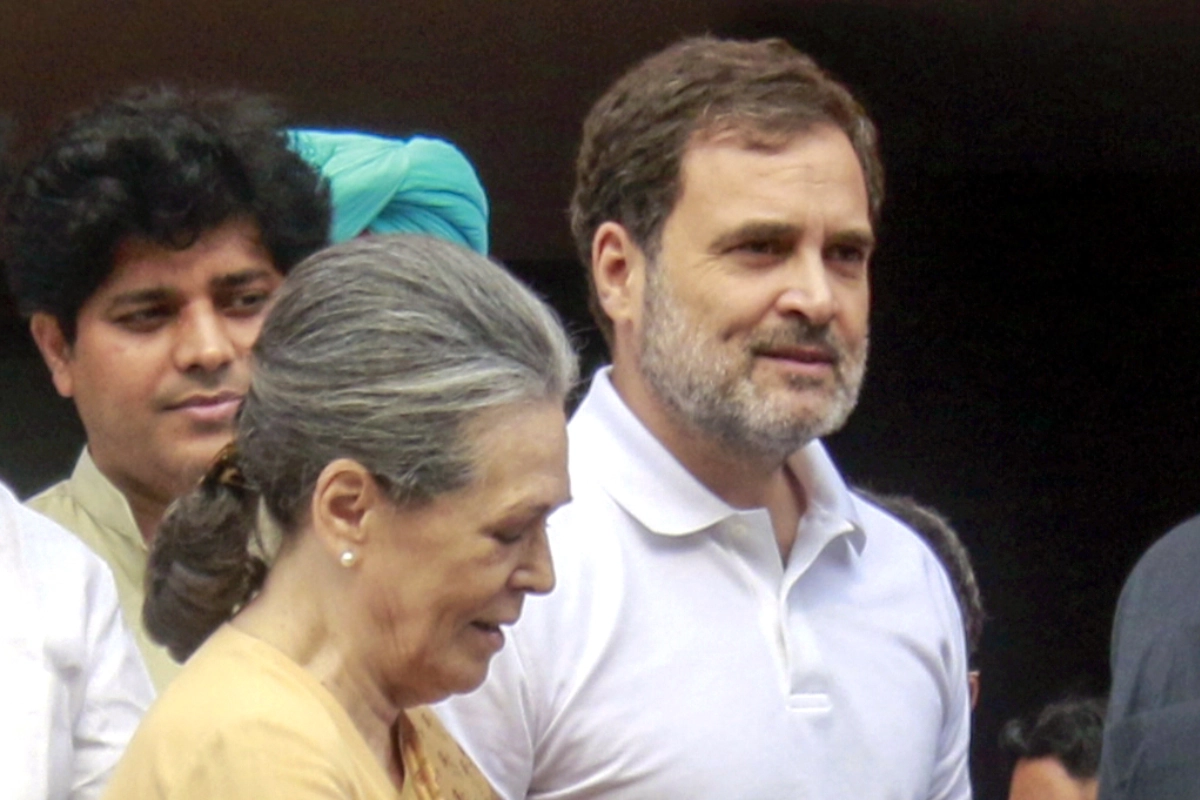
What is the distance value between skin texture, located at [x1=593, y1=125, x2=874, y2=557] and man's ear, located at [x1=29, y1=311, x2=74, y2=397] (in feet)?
1.93

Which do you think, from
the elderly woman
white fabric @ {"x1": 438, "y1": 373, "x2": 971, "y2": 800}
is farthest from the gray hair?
white fabric @ {"x1": 438, "y1": 373, "x2": 971, "y2": 800}

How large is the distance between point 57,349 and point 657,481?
2.21 feet

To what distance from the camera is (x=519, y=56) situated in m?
5.13

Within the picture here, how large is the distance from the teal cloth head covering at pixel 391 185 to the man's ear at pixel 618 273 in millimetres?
291

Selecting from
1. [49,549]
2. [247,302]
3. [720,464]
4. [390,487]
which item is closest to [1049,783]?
[720,464]

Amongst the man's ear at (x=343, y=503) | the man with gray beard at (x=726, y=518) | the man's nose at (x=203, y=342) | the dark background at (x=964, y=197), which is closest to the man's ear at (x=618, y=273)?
the man with gray beard at (x=726, y=518)

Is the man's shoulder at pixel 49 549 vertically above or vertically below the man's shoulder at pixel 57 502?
above

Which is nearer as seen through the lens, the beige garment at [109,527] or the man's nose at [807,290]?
the man's nose at [807,290]

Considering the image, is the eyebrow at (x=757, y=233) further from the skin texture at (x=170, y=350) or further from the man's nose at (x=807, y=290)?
the skin texture at (x=170, y=350)

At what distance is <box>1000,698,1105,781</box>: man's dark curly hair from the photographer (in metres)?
3.93

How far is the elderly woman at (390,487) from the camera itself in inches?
67.4

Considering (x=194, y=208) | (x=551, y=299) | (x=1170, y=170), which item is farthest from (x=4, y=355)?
(x=194, y=208)

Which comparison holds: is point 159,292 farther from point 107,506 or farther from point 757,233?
point 757,233

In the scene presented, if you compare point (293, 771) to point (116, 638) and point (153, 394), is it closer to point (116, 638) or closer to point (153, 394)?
point (116, 638)
